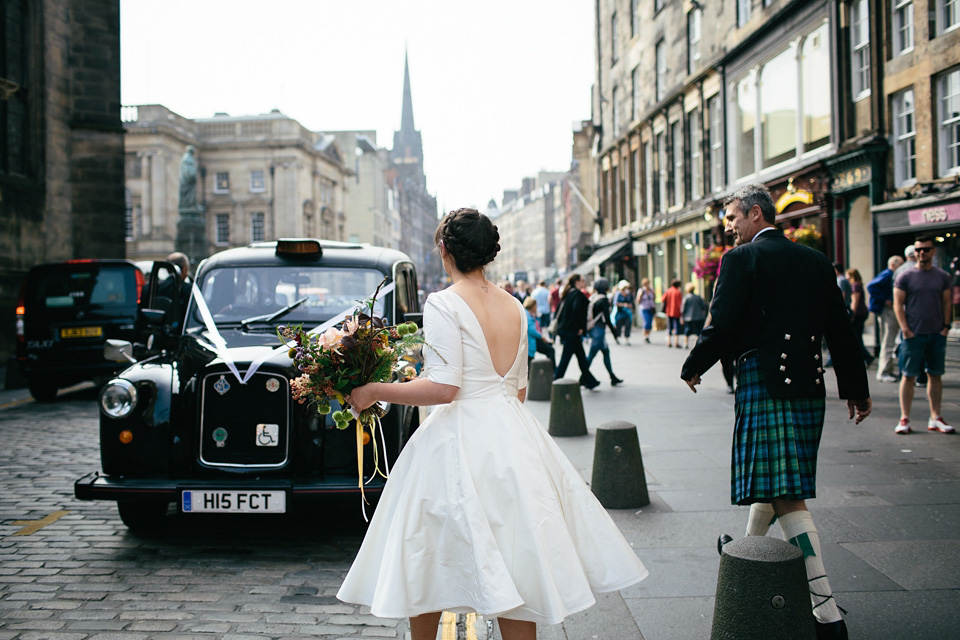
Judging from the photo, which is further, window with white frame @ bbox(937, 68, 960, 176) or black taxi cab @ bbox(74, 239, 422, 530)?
window with white frame @ bbox(937, 68, 960, 176)

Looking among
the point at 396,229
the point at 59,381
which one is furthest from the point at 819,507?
the point at 396,229

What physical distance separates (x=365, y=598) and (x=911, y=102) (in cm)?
1682

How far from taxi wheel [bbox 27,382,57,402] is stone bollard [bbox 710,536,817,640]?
39.6 feet

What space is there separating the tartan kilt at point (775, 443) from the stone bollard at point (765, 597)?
0.70 metres

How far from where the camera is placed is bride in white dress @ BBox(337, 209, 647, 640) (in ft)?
8.95

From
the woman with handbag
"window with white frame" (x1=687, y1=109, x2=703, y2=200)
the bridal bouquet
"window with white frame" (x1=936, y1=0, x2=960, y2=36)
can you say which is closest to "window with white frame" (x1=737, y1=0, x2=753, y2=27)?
"window with white frame" (x1=687, y1=109, x2=703, y2=200)

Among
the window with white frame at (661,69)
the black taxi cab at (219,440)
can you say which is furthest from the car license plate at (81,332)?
the window with white frame at (661,69)

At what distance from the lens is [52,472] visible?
7383mm

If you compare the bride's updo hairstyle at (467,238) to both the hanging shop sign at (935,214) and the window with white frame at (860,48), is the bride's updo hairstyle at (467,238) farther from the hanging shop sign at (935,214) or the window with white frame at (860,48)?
the window with white frame at (860,48)

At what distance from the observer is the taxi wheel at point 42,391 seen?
485 inches

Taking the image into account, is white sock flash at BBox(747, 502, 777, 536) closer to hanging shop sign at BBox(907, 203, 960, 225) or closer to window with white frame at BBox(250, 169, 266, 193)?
hanging shop sign at BBox(907, 203, 960, 225)

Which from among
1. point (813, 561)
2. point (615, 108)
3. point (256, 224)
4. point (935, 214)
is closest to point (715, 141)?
point (935, 214)

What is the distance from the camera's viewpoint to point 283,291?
6535 millimetres

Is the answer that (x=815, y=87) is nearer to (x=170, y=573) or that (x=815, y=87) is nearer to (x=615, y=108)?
(x=170, y=573)
